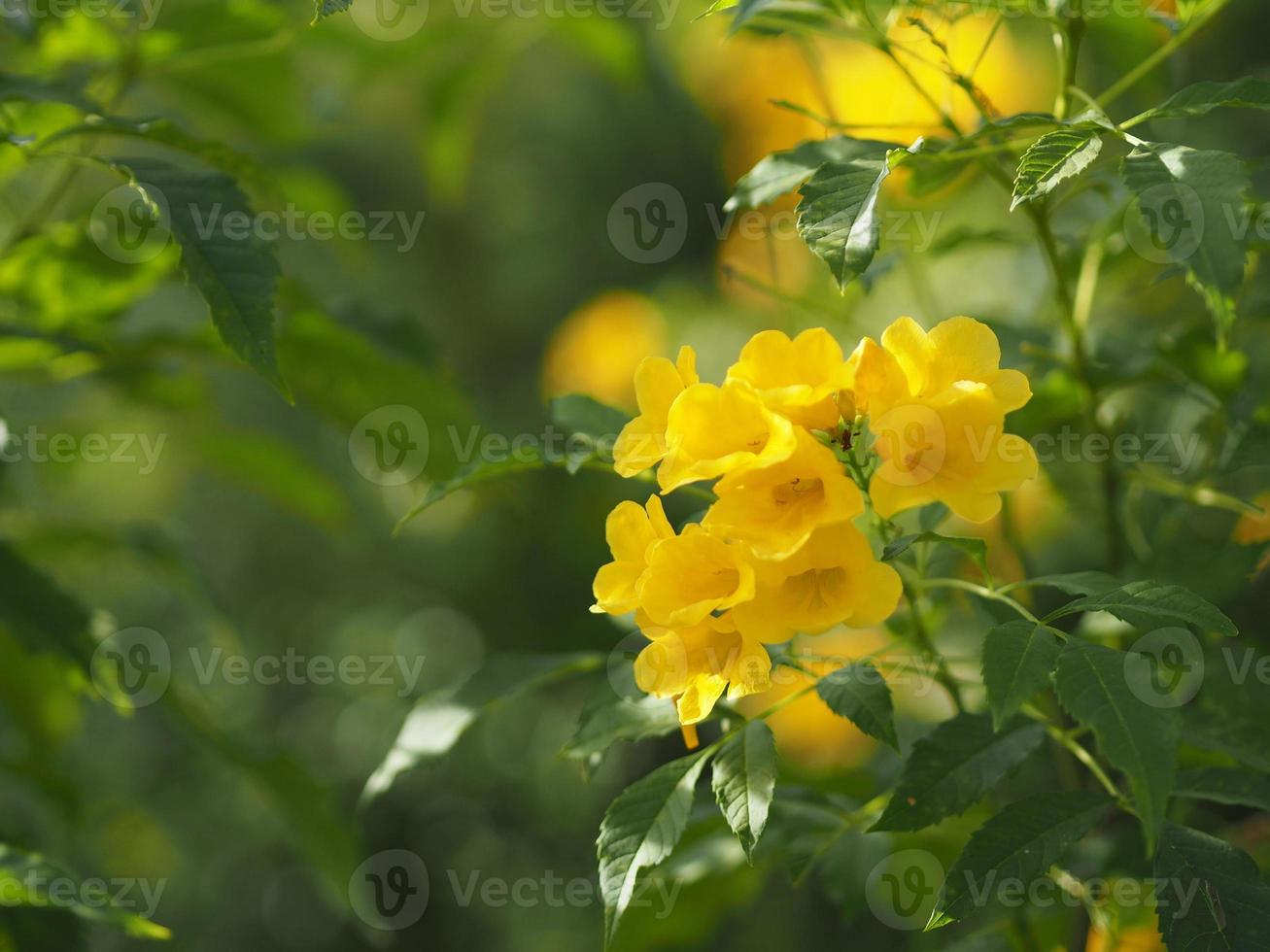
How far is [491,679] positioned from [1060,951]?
0.60 m

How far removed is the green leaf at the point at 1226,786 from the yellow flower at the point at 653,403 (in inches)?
16.1

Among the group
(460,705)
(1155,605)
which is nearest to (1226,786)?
(1155,605)

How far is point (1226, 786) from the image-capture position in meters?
0.71

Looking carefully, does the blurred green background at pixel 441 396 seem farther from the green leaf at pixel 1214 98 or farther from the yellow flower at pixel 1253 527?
the green leaf at pixel 1214 98

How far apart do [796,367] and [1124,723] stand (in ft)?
0.86

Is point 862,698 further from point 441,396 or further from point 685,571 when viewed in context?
Answer: point 441,396

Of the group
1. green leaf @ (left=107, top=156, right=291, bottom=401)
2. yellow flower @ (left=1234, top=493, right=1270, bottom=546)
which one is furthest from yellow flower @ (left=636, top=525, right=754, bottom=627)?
yellow flower @ (left=1234, top=493, right=1270, bottom=546)

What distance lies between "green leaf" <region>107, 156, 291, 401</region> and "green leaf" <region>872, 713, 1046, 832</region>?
19.6 inches

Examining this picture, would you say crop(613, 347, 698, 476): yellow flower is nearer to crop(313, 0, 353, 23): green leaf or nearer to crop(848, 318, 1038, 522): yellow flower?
crop(848, 318, 1038, 522): yellow flower

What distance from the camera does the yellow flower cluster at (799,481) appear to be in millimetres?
629

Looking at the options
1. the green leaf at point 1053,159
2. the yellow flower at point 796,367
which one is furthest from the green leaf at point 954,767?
the green leaf at point 1053,159

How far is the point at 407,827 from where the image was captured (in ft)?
7.71

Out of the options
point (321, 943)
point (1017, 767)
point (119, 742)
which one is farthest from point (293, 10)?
point (321, 943)

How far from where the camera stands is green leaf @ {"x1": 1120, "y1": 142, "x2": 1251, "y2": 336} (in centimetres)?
62
